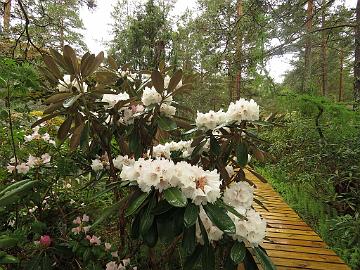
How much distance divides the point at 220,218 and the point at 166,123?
692mm

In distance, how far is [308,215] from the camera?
354 centimetres

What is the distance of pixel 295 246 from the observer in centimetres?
247

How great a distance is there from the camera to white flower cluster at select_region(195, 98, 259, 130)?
57.9 inches

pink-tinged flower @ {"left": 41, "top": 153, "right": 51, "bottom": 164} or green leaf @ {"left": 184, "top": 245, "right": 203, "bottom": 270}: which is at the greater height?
pink-tinged flower @ {"left": 41, "top": 153, "right": 51, "bottom": 164}

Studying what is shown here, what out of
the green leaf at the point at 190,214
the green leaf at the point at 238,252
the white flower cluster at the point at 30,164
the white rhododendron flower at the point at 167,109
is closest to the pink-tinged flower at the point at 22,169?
the white flower cluster at the point at 30,164

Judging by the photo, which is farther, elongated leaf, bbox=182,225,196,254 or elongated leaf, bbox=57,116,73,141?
elongated leaf, bbox=57,116,73,141

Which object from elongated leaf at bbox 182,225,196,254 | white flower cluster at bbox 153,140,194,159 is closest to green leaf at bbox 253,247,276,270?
elongated leaf at bbox 182,225,196,254

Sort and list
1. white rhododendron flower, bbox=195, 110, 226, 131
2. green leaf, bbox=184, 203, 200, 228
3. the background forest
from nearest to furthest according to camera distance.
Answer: green leaf, bbox=184, 203, 200, 228 → white rhododendron flower, bbox=195, 110, 226, 131 → the background forest

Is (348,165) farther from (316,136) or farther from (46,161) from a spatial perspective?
(46,161)

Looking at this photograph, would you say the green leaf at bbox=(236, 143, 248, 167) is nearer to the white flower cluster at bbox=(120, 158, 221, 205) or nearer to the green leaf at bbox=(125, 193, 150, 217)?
the white flower cluster at bbox=(120, 158, 221, 205)

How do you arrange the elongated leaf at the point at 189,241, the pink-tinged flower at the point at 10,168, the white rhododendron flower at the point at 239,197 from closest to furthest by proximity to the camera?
the elongated leaf at the point at 189,241, the white rhododendron flower at the point at 239,197, the pink-tinged flower at the point at 10,168

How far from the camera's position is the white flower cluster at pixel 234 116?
4.82 ft

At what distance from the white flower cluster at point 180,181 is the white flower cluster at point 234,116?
1.67 feet

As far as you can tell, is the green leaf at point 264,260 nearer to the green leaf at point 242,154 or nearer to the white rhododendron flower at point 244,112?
the green leaf at point 242,154
